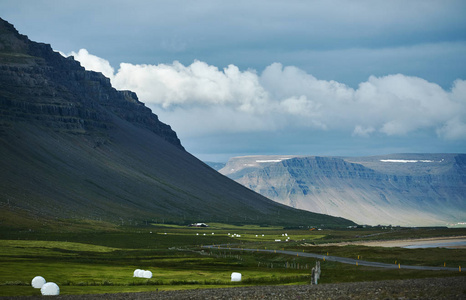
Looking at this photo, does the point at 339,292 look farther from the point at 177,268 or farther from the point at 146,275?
the point at 177,268

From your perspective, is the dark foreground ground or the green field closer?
the dark foreground ground

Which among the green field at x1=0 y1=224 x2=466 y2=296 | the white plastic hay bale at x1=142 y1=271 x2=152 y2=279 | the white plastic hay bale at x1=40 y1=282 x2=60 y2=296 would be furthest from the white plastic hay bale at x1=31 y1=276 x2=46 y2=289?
the white plastic hay bale at x1=142 y1=271 x2=152 y2=279

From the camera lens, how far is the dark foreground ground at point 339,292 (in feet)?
231

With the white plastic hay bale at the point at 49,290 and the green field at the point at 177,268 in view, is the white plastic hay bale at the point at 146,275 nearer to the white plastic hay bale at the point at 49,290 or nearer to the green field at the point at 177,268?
the green field at the point at 177,268

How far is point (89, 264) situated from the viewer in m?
131

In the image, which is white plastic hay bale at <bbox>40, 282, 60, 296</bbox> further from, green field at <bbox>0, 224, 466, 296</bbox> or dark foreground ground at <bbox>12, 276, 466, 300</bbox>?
dark foreground ground at <bbox>12, 276, 466, 300</bbox>

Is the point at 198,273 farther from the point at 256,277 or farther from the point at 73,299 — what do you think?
the point at 73,299

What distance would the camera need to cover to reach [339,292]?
75.7 meters

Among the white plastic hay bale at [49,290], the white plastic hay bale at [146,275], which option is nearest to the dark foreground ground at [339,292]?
the white plastic hay bale at [49,290]

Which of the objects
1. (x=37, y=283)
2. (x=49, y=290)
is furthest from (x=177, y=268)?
(x=49, y=290)

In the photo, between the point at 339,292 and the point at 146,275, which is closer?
the point at 339,292

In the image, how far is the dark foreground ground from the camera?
231 feet

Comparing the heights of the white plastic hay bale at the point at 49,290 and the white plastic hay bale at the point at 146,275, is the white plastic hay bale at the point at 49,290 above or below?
below

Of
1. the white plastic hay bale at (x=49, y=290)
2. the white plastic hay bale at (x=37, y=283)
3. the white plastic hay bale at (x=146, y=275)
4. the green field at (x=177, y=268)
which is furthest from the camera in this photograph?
the white plastic hay bale at (x=146, y=275)
